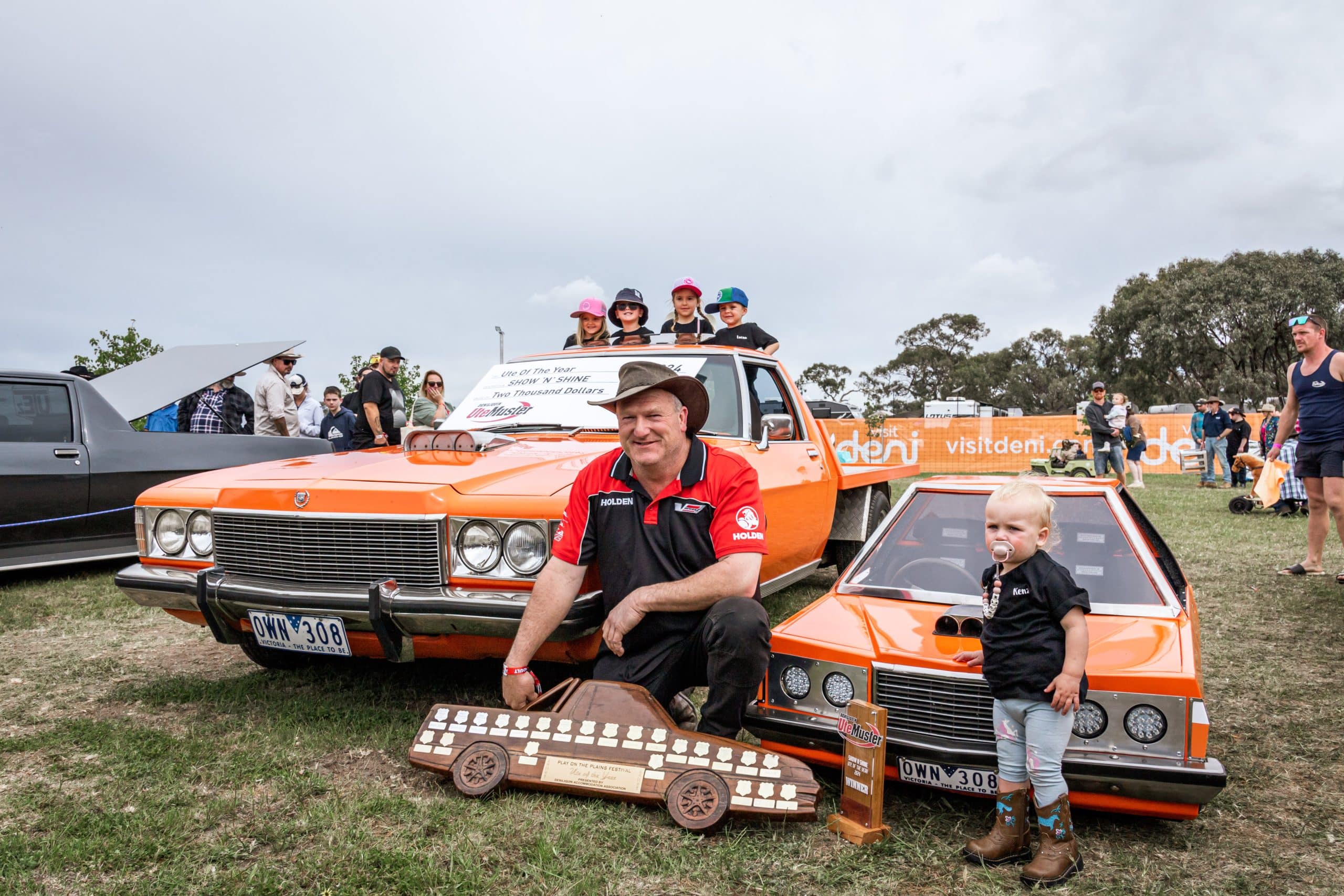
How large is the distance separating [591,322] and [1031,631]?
369 cm

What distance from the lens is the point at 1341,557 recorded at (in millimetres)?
7289

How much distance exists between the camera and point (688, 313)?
237 inches

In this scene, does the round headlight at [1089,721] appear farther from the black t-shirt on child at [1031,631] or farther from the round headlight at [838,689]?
the round headlight at [838,689]

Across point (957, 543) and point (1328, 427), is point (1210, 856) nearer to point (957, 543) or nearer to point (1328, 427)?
point (957, 543)

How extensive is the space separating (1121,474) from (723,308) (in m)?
10.9

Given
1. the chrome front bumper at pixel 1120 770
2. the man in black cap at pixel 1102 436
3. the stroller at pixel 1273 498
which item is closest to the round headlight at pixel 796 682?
the chrome front bumper at pixel 1120 770

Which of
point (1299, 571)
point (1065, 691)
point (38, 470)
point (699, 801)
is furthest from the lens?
point (1299, 571)

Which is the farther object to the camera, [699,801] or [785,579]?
[785,579]

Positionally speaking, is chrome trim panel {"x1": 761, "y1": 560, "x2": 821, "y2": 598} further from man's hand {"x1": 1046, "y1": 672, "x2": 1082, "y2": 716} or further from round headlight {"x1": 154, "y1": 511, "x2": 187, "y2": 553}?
round headlight {"x1": 154, "y1": 511, "x2": 187, "y2": 553}

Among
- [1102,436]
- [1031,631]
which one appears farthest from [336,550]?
[1102,436]

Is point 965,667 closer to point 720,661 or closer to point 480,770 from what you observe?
Result: point 720,661

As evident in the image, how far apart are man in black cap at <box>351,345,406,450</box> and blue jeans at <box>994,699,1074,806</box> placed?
5305mm

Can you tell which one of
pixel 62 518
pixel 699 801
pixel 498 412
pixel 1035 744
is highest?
pixel 498 412

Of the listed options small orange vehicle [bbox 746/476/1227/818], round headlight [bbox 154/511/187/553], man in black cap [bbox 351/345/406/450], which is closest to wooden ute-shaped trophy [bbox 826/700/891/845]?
small orange vehicle [bbox 746/476/1227/818]
